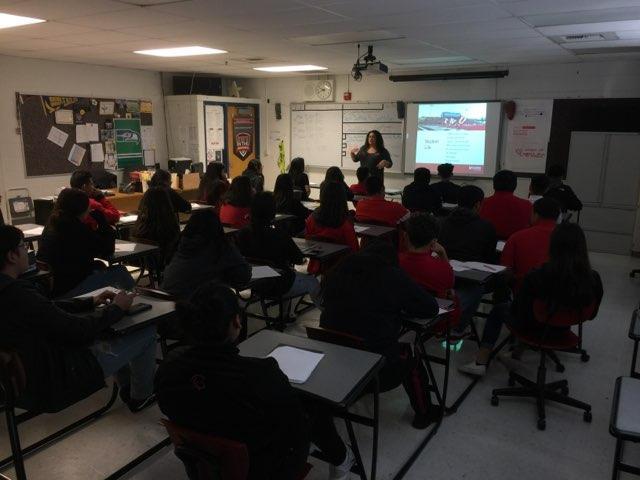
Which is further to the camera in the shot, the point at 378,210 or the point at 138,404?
the point at 378,210

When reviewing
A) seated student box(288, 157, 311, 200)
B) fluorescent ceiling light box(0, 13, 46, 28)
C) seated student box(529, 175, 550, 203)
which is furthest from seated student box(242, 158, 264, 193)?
seated student box(529, 175, 550, 203)

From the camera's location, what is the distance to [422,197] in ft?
18.5

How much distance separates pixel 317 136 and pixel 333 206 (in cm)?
526

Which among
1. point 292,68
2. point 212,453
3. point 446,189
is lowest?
point 212,453

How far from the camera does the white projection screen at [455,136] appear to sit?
761cm

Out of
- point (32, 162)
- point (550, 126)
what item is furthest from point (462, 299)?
point (32, 162)

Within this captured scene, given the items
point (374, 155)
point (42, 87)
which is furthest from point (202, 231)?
point (42, 87)

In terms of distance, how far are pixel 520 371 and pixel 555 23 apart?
2910mm

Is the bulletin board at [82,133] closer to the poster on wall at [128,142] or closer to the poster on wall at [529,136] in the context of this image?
the poster on wall at [128,142]

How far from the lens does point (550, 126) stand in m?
7.15

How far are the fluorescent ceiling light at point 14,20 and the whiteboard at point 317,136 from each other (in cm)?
548

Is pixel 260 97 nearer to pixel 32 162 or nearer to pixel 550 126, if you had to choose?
pixel 32 162

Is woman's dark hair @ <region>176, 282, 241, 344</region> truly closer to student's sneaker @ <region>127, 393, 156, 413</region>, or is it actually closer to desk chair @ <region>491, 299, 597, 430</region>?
student's sneaker @ <region>127, 393, 156, 413</region>

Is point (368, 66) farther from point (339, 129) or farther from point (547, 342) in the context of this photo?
point (547, 342)
